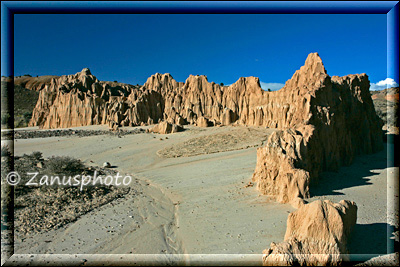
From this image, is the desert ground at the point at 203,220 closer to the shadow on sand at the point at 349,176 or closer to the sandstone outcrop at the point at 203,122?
the shadow on sand at the point at 349,176

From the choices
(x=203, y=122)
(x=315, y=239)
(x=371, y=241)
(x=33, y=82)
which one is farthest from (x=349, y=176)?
(x=33, y=82)

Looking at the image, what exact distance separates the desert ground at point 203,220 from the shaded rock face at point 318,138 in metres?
0.59

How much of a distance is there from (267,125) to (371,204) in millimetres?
24421

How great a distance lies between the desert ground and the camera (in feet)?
19.8

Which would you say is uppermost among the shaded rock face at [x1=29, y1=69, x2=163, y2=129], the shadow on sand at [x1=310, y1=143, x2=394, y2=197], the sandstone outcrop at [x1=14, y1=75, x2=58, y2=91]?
the sandstone outcrop at [x1=14, y1=75, x2=58, y2=91]

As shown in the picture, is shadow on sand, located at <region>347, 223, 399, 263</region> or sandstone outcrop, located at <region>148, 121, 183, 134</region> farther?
sandstone outcrop, located at <region>148, 121, 183, 134</region>

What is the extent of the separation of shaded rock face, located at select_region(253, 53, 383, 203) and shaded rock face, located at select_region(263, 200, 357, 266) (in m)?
3.05

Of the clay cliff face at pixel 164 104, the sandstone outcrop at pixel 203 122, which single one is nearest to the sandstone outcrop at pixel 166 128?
the sandstone outcrop at pixel 203 122

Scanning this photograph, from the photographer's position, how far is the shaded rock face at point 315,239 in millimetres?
4723

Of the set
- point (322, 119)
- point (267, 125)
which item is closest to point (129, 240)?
point (322, 119)

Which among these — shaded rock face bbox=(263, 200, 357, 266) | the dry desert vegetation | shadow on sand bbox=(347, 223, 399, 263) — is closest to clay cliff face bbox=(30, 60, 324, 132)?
the dry desert vegetation

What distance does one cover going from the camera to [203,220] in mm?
7906

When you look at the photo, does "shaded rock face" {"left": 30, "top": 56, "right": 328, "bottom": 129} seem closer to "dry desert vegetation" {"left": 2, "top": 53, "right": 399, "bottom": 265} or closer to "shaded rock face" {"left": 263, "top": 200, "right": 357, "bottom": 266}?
"dry desert vegetation" {"left": 2, "top": 53, "right": 399, "bottom": 265}

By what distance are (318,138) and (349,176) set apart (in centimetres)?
208
